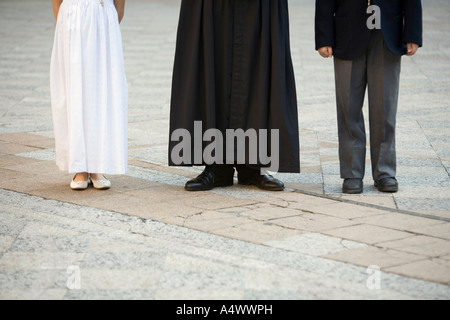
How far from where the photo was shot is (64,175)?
5.68 meters

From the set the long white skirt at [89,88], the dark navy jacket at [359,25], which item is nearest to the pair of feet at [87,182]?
the long white skirt at [89,88]

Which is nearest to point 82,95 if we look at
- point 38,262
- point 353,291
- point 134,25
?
point 38,262

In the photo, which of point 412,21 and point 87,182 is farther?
point 87,182

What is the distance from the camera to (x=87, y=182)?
533 cm

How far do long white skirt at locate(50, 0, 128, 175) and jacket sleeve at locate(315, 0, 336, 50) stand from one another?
1.31m

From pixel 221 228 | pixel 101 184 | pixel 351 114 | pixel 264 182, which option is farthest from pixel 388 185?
pixel 101 184

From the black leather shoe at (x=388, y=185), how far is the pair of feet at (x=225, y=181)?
643 mm

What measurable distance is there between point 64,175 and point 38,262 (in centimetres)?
190

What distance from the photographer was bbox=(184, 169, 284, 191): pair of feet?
5230 mm

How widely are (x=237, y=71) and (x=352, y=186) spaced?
1.06m

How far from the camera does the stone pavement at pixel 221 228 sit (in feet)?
11.6
